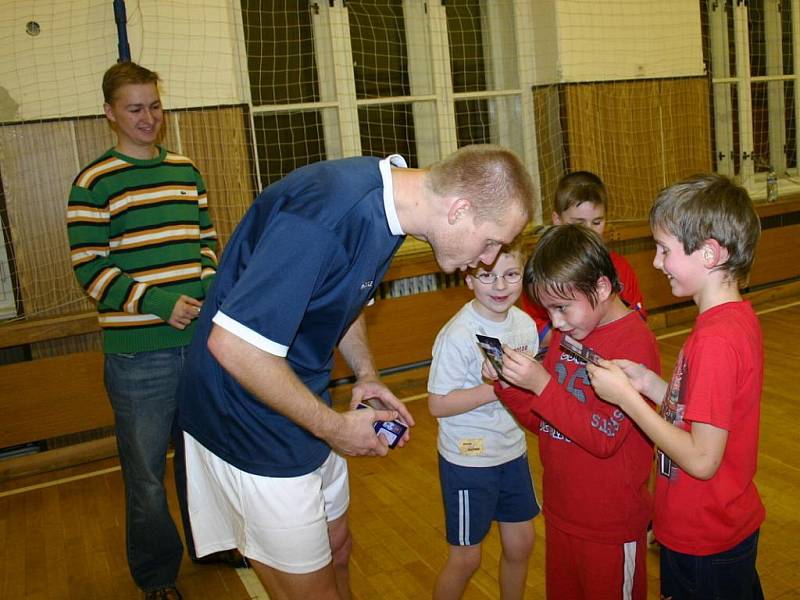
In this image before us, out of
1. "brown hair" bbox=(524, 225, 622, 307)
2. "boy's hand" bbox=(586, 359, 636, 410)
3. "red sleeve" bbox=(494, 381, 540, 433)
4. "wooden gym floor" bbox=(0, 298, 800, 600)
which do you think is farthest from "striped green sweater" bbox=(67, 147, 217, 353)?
"boy's hand" bbox=(586, 359, 636, 410)

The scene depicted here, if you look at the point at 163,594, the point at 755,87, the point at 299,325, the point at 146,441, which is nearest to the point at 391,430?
the point at 299,325

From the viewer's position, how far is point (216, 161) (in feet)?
15.5

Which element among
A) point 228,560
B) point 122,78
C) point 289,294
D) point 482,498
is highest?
point 122,78

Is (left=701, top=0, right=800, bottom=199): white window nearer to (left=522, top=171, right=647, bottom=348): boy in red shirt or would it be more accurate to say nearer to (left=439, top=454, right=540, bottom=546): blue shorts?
(left=522, top=171, right=647, bottom=348): boy in red shirt

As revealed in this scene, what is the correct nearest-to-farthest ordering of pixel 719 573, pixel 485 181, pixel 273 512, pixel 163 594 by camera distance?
pixel 485 181 → pixel 719 573 → pixel 273 512 → pixel 163 594

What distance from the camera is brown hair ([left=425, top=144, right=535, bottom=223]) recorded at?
1589mm

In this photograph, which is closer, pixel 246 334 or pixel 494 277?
pixel 246 334

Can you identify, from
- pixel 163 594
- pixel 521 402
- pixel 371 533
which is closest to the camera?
pixel 521 402

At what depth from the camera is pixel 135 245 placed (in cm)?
276

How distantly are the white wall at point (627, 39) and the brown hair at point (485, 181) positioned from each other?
15.3ft

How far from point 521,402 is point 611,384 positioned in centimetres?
39

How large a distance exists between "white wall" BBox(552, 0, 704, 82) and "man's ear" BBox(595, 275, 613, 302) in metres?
4.42

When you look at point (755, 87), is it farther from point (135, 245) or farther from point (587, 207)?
point (135, 245)

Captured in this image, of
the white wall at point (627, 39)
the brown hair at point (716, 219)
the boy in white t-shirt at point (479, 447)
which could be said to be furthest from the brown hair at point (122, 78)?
the white wall at point (627, 39)
